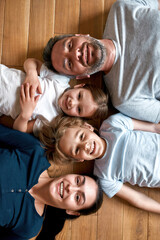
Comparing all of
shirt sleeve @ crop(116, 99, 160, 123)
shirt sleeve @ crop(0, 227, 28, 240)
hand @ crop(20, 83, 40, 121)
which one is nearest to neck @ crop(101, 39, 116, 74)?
shirt sleeve @ crop(116, 99, 160, 123)

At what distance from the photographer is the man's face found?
126cm

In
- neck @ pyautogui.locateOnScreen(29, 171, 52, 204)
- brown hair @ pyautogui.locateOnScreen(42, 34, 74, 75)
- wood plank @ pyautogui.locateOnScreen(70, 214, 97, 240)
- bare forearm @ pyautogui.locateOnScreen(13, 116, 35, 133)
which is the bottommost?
wood plank @ pyautogui.locateOnScreen(70, 214, 97, 240)

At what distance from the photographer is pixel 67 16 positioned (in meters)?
1.52

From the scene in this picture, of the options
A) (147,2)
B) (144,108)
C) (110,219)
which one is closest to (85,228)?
(110,219)

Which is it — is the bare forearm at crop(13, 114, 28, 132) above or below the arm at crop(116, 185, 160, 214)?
above

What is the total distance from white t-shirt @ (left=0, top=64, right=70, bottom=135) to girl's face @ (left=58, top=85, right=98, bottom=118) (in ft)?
0.27

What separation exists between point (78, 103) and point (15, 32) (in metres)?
0.72

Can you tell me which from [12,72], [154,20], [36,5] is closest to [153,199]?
[154,20]

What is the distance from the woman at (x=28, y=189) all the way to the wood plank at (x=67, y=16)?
0.82 metres

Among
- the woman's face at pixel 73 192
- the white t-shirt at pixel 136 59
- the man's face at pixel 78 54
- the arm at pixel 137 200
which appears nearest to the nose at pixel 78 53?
the man's face at pixel 78 54

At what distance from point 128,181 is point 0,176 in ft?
2.76

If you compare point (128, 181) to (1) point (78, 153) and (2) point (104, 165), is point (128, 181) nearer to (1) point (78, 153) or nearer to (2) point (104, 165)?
(2) point (104, 165)

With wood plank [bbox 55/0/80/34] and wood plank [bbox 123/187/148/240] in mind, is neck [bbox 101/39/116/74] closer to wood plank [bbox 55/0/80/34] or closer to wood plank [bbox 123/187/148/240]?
wood plank [bbox 55/0/80/34]

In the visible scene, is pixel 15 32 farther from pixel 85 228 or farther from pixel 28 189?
pixel 85 228
